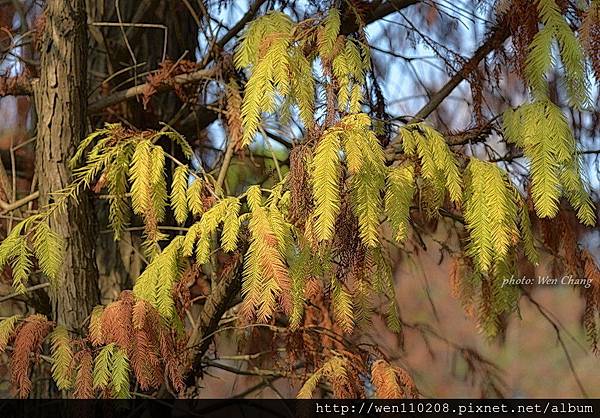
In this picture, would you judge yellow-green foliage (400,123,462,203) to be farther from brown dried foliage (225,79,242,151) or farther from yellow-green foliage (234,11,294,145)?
brown dried foliage (225,79,242,151)

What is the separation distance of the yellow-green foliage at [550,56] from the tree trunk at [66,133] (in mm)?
1119

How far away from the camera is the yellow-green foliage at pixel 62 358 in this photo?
173cm

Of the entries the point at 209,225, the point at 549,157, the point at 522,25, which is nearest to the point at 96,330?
the point at 209,225

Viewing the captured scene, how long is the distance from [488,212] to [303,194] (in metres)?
0.37

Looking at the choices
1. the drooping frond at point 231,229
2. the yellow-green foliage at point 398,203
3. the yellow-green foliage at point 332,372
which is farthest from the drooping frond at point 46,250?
the yellow-green foliage at point 398,203

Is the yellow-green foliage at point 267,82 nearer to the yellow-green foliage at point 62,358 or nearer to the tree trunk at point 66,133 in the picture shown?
the yellow-green foliage at point 62,358

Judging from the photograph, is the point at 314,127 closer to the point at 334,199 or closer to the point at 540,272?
the point at 334,199

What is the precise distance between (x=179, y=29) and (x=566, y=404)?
8.14 feet

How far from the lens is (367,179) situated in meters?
1.49

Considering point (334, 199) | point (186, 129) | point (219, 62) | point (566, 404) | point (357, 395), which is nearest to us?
point (334, 199)

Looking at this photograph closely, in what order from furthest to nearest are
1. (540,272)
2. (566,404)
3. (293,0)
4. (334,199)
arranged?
(566,404), (540,272), (293,0), (334,199)

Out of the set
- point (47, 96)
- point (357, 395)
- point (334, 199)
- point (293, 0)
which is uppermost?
point (293, 0)

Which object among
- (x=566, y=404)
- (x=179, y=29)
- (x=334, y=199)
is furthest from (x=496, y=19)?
(x=566, y=404)

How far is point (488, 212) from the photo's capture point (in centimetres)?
165
